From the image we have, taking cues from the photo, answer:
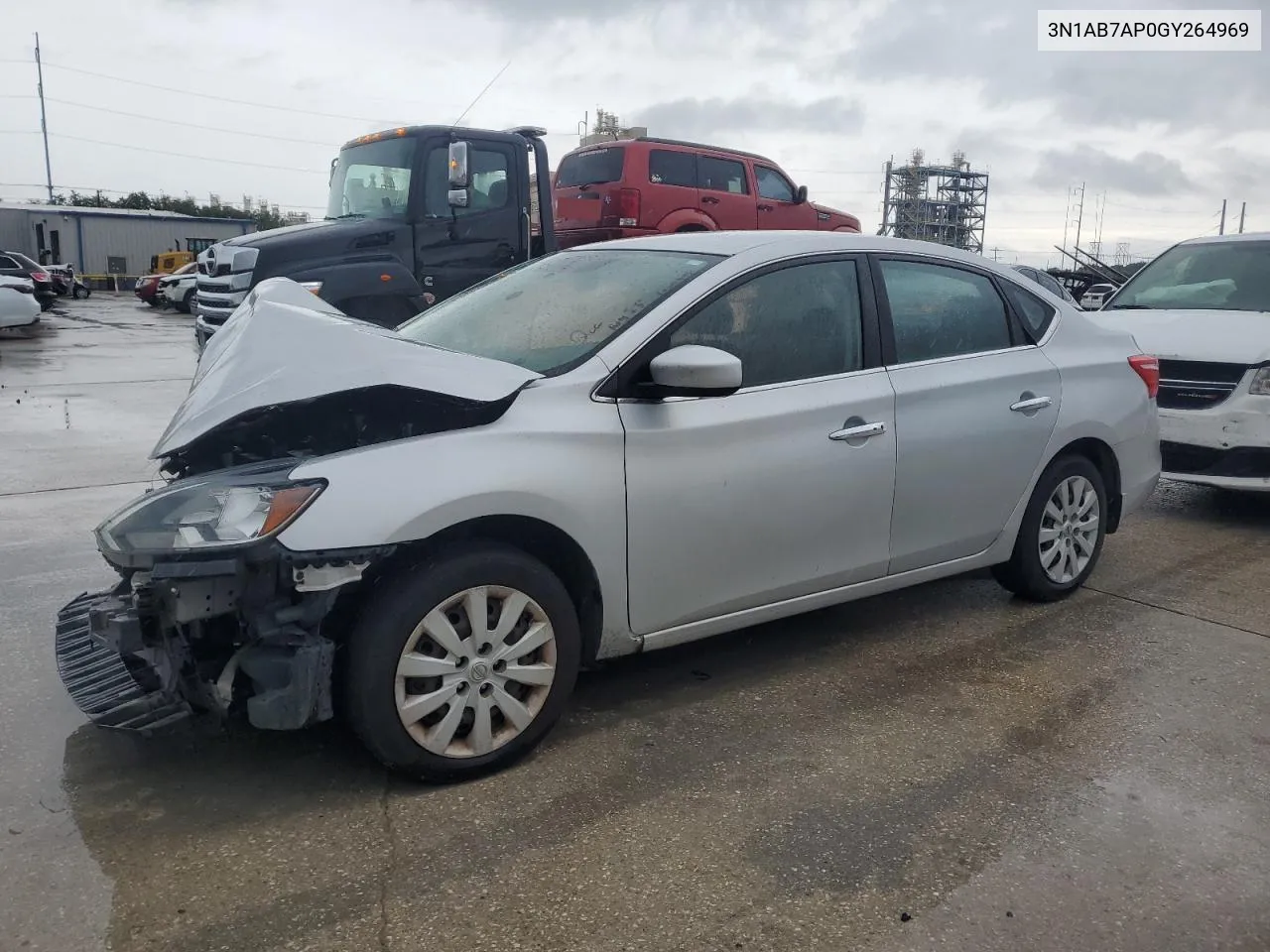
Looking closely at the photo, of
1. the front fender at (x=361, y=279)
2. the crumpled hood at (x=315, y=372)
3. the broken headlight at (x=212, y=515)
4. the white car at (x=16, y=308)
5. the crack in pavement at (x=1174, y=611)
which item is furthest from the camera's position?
the white car at (x=16, y=308)

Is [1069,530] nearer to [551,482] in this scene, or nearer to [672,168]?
[551,482]

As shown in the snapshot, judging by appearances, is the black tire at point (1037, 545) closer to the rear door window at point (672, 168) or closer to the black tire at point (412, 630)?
the black tire at point (412, 630)

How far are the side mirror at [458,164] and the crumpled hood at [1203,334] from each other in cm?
527

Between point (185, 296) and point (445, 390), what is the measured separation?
2887 centimetres

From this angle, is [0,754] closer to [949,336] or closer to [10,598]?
[10,598]

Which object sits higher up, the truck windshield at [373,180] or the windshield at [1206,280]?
the truck windshield at [373,180]

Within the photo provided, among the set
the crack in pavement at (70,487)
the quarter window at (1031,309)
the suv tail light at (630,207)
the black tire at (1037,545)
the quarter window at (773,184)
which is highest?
the quarter window at (773,184)

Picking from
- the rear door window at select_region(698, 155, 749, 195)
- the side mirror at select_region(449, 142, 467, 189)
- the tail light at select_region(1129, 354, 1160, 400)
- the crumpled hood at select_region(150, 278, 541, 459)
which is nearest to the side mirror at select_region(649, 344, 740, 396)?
the crumpled hood at select_region(150, 278, 541, 459)

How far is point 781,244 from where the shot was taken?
159 inches

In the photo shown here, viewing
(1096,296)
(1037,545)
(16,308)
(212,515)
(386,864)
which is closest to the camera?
(386,864)

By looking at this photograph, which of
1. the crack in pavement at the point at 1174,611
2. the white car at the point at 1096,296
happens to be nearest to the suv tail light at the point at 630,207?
the white car at the point at 1096,296

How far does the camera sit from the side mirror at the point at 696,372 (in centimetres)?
331

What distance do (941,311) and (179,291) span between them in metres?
28.8

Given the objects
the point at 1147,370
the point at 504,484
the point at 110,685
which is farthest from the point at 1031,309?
the point at 110,685
